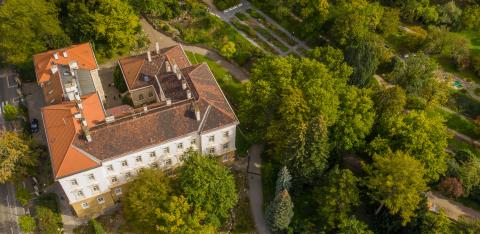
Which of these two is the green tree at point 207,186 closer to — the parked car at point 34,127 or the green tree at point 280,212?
the green tree at point 280,212

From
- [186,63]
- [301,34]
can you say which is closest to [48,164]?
[186,63]

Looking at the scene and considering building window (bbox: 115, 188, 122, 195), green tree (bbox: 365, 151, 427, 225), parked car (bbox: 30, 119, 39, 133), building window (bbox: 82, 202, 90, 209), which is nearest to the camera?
green tree (bbox: 365, 151, 427, 225)

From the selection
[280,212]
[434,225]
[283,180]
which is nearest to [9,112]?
[283,180]

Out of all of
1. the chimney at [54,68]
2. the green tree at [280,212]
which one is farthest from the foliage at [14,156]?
the green tree at [280,212]

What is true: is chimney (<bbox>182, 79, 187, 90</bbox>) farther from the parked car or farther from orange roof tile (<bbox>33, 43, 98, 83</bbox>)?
the parked car

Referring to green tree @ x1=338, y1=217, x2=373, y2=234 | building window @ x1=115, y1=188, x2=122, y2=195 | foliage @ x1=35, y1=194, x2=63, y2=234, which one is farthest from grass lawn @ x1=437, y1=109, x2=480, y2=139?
foliage @ x1=35, y1=194, x2=63, y2=234

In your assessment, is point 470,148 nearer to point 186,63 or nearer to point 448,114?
point 448,114
